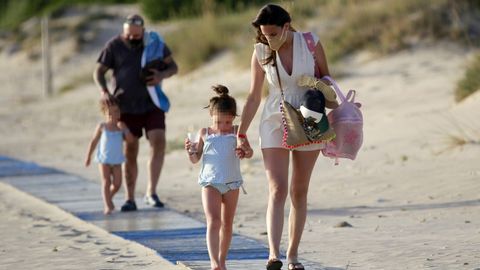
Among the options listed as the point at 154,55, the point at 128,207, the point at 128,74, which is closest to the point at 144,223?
the point at 128,207

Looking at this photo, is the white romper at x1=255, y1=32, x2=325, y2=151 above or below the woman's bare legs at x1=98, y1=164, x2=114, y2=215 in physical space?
above

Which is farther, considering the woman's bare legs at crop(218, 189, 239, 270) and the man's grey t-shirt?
the man's grey t-shirt

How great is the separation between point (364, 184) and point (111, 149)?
8.83 feet

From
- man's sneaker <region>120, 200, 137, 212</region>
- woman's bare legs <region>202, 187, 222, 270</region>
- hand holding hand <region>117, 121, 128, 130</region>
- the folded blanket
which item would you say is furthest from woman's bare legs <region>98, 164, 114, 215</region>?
woman's bare legs <region>202, 187, 222, 270</region>

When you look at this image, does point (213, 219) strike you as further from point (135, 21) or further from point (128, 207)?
point (135, 21)

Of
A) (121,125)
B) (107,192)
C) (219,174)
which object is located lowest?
(107,192)

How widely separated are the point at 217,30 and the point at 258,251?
18169mm

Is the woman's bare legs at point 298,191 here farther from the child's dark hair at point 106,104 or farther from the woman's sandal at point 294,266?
the child's dark hair at point 106,104

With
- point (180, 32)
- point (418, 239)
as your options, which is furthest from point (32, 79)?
point (418, 239)

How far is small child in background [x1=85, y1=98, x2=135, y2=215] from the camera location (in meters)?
11.5

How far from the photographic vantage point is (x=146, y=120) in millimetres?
11859

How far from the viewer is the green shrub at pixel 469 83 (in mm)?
16172

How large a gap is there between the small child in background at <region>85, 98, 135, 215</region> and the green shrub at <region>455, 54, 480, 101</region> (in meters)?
5.91

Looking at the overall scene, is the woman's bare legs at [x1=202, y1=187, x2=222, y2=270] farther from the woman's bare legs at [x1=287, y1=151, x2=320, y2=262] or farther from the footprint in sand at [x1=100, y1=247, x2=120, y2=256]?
the footprint in sand at [x1=100, y1=247, x2=120, y2=256]
